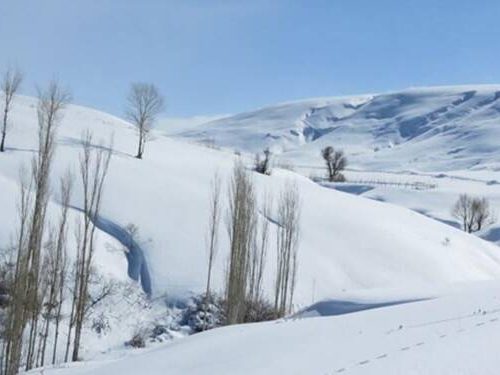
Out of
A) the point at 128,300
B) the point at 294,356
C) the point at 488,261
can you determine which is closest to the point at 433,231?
the point at 488,261

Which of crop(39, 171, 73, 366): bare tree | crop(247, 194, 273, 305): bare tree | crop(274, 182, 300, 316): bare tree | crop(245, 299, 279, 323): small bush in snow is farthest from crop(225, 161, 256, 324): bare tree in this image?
crop(39, 171, 73, 366): bare tree

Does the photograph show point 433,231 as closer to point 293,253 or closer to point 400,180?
point 293,253

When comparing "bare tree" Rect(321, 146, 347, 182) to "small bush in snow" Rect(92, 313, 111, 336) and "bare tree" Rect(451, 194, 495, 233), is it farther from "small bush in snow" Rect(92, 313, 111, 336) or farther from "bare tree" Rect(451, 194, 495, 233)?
"small bush in snow" Rect(92, 313, 111, 336)

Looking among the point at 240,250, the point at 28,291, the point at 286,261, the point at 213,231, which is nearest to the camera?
the point at 28,291

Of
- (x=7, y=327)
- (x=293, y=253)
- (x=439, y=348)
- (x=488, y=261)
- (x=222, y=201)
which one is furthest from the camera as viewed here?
(x=488, y=261)

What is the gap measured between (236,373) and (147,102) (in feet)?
109

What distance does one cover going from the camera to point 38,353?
22.6 meters

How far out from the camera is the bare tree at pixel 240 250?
83.1 feet

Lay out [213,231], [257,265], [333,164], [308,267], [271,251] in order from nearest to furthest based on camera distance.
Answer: [213,231] → [257,265] → [308,267] → [271,251] → [333,164]

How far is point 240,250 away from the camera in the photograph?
2659 cm

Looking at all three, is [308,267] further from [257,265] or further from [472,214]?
[472,214]

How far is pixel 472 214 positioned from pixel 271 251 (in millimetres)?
33651

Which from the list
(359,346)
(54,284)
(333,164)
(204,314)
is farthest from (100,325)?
(333,164)

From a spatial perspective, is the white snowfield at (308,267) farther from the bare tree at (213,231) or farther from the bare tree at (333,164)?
the bare tree at (333,164)
